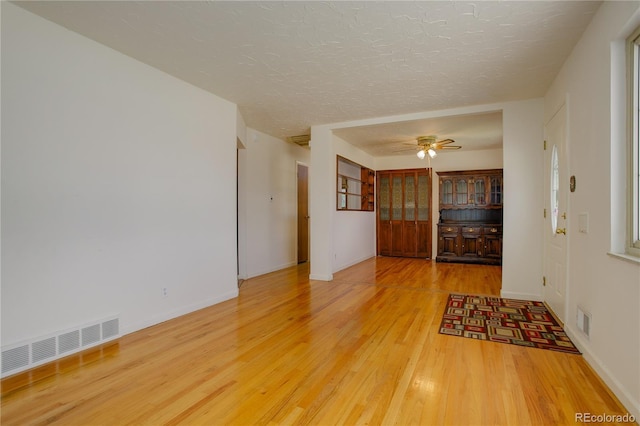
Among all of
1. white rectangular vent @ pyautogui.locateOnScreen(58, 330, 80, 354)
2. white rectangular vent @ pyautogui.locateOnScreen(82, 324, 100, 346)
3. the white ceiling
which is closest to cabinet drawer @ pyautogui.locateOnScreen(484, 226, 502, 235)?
the white ceiling

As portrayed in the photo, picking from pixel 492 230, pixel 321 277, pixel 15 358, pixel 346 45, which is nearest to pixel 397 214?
pixel 492 230

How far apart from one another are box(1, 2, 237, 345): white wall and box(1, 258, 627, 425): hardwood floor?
447 millimetres

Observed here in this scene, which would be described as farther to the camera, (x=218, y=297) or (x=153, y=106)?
(x=218, y=297)

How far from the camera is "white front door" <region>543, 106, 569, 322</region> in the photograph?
3059 mm

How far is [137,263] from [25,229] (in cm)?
93

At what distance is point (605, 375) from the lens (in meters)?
2.06

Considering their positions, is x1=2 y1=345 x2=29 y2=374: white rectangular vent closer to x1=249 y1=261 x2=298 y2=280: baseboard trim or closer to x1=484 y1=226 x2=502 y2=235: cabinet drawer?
x1=249 y1=261 x2=298 y2=280: baseboard trim

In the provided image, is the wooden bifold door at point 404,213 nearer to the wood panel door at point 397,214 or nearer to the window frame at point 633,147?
the wood panel door at point 397,214

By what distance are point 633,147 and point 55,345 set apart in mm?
4223

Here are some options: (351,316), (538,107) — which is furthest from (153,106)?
(538,107)

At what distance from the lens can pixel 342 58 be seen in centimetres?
296

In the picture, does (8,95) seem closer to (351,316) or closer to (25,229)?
(25,229)
